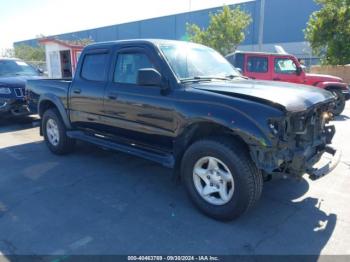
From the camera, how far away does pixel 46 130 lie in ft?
19.3

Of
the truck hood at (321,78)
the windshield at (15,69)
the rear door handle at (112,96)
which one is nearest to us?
the rear door handle at (112,96)

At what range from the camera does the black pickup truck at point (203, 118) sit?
2.96 meters

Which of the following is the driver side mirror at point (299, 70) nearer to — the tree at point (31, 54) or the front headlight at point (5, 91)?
the front headlight at point (5, 91)

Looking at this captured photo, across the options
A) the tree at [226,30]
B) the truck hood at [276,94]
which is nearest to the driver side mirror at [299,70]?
the truck hood at [276,94]

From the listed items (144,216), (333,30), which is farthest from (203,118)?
(333,30)

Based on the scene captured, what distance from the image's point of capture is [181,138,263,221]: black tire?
3.05 meters

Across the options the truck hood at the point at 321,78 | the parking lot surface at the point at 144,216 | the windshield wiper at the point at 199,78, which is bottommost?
the parking lot surface at the point at 144,216

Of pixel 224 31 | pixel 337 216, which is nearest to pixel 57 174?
pixel 337 216

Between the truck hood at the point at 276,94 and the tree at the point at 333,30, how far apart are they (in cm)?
1648

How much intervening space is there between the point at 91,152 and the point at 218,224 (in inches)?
134

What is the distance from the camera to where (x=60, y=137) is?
18.2ft

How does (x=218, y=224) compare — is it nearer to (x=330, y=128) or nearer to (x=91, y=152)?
(x=330, y=128)

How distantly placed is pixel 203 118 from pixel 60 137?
130 inches

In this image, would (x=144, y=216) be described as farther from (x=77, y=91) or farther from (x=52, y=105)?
(x=52, y=105)
